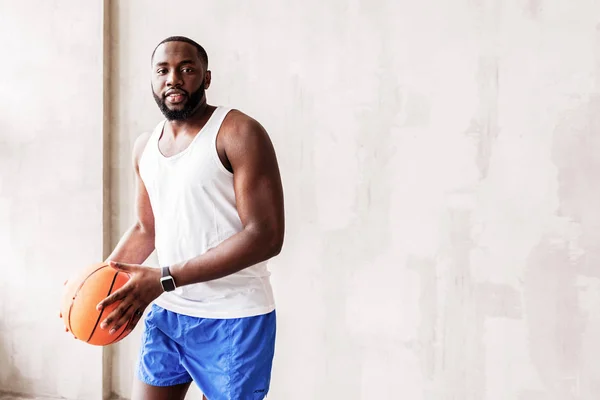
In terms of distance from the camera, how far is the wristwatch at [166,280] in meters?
1.47

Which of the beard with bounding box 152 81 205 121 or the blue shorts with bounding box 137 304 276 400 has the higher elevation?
the beard with bounding box 152 81 205 121

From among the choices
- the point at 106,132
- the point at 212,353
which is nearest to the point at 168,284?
the point at 212,353

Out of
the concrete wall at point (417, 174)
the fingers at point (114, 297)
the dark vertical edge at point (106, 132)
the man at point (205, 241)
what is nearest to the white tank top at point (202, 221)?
the man at point (205, 241)

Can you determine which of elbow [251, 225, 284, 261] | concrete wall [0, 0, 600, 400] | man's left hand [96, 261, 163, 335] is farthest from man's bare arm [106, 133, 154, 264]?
concrete wall [0, 0, 600, 400]

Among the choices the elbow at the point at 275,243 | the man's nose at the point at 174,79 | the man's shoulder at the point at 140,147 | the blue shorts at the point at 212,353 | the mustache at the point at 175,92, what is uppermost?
the man's nose at the point at 174,79

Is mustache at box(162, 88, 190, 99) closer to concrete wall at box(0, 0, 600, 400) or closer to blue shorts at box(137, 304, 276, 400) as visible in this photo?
blue shorts at box(137, 304, 276, 400)

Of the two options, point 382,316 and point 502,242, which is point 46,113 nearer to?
point 382,316

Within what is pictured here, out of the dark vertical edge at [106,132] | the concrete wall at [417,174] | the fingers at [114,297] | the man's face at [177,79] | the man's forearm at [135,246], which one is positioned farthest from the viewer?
the dark vertical edge at [106,132]

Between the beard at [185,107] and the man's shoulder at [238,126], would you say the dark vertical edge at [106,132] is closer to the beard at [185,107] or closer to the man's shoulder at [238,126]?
the beard at [185,107]

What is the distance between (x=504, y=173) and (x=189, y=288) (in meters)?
1.37

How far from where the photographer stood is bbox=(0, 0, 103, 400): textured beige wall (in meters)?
2.75

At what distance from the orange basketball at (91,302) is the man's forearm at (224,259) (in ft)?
0.57

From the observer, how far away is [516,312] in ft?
7.74

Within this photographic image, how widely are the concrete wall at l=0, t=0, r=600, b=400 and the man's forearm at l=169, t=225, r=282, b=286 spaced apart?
105 cm
